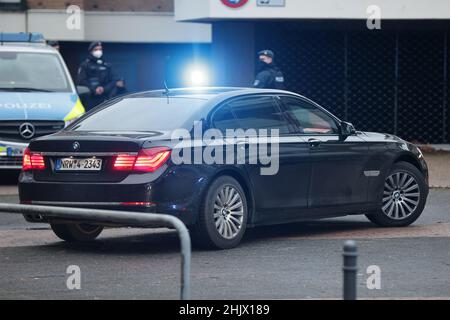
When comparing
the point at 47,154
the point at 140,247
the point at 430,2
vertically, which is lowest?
the point at 140,247

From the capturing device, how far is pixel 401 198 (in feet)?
44.0

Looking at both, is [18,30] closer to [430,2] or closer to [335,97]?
[335,97]

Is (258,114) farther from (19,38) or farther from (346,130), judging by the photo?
(19,38)

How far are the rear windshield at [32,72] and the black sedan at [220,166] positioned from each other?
23.2 ft

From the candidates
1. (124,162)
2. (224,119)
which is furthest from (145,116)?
(124,162)

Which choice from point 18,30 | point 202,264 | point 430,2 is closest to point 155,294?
point 202,264

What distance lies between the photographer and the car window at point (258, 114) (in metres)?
12.1

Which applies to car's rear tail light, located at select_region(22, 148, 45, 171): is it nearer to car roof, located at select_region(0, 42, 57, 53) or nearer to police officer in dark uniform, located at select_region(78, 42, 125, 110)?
car roof, located at select_region(0, 42, 57, 53)

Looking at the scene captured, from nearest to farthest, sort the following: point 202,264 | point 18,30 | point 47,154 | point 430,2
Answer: point 202,264
point 47,154
point 430,2
point 18,30

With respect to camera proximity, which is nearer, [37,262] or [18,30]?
[37,262]

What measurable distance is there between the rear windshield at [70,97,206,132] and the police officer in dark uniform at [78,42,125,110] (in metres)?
11.4

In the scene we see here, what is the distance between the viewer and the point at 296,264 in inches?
420

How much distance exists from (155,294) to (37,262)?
213cm

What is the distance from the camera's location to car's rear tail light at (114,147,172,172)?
11.0 metres
